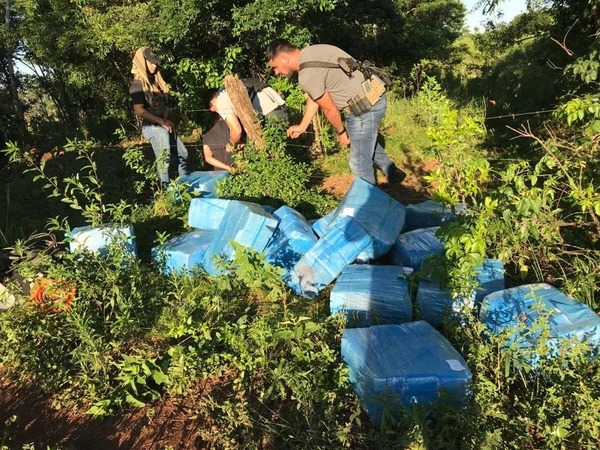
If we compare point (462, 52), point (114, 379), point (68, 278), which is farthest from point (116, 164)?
point (462, 52)

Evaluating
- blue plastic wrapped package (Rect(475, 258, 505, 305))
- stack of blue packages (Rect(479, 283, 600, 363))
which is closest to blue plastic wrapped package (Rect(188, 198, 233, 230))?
blue plastic wrapped package (Rect(475, 258, 505, 305))

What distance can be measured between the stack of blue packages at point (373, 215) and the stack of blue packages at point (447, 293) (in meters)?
0.48

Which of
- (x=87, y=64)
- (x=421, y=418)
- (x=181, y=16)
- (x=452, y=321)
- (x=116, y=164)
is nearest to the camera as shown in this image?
(x=421, y=418)

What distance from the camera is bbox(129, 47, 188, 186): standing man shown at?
471 cm

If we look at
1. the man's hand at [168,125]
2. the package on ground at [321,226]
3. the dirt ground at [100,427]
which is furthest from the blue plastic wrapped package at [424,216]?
the man's hand at [168,125]

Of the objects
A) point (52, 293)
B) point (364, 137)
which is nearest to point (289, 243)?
point (364, 137)

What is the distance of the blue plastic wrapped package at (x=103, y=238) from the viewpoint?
11.1 feet

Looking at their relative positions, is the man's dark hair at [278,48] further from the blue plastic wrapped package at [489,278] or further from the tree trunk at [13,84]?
the tree trunk at [13,84]

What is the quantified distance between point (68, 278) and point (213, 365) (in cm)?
128

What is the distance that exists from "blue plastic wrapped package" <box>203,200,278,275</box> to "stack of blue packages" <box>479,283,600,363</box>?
5.13 ft

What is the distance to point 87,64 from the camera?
11406 millimetres

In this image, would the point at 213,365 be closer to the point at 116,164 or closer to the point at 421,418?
the point at 421,418

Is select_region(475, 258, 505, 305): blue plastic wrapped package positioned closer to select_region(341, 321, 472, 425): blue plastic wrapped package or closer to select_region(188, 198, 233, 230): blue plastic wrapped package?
select_region(341, 321, 472, 425): blue plastic wrapped package

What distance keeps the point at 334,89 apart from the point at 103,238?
2320mm
